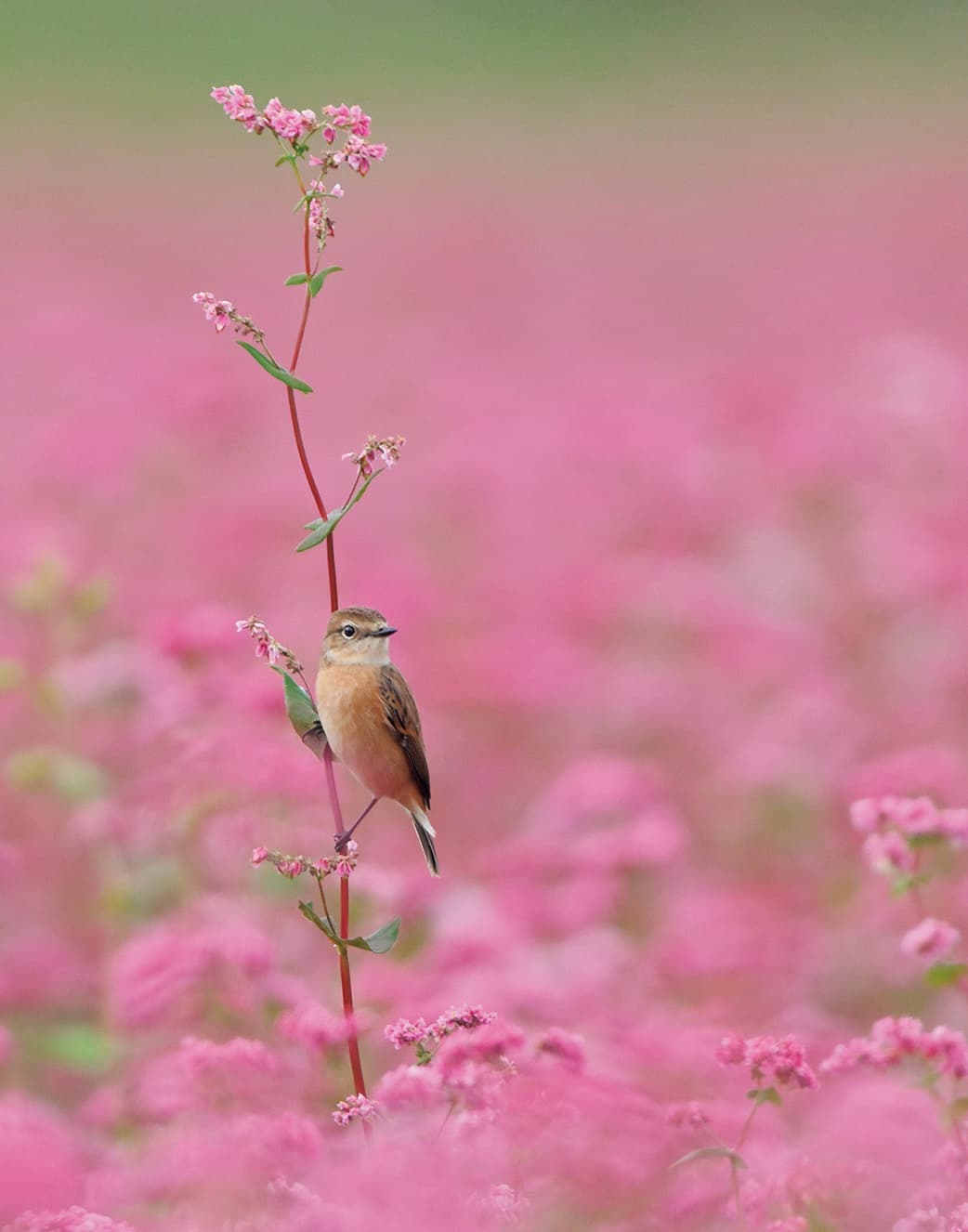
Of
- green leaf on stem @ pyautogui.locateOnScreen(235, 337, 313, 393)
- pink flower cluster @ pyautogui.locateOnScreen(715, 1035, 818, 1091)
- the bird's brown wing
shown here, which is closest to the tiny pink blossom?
the bird's brown wing

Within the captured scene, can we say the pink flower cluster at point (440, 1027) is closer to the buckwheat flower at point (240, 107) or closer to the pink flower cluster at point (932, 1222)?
the pink flower cluster at point (932, 1222)

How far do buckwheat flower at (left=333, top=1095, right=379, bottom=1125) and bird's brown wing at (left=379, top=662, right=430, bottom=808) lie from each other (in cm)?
39

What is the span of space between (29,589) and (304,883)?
76cm

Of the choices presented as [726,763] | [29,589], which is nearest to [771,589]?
[726,763]

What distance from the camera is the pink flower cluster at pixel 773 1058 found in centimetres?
148

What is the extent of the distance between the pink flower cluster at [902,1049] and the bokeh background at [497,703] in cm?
9

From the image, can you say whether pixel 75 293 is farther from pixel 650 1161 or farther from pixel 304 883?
pixel 650 1161

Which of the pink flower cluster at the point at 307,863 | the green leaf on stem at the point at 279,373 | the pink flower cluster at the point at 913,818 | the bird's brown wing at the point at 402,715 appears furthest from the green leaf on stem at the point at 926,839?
the green leaf on stem at the point at 279,373

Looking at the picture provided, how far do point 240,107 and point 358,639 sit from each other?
21.5 inches

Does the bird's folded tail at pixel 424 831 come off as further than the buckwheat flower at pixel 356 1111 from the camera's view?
Yes

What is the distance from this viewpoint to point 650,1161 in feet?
4.73

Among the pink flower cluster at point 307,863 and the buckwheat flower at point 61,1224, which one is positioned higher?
the pink flower cluster at point 307,863

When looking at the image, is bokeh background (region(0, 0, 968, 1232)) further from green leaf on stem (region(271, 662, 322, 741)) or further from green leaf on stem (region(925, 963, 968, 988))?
green leaf on stem (region(271, 662, 322, 741))

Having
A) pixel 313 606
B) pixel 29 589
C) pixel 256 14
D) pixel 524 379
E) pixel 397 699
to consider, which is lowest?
pixel 397 699
